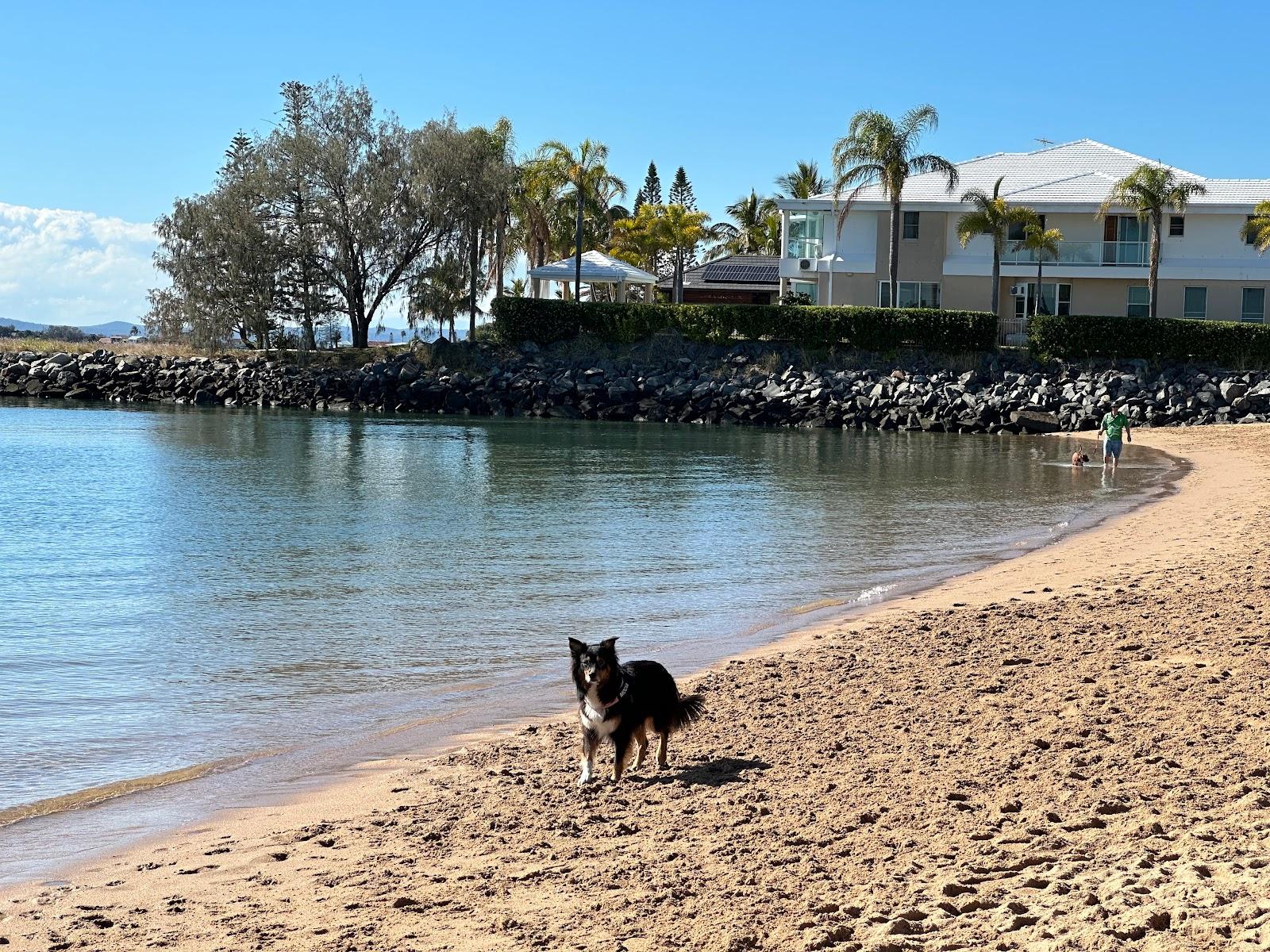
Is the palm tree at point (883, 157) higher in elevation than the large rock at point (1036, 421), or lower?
higher

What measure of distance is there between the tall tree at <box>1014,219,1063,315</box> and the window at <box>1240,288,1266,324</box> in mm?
8108

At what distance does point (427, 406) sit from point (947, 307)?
24798 mm

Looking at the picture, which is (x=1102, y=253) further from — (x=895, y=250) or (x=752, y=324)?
(x=752, y=324)

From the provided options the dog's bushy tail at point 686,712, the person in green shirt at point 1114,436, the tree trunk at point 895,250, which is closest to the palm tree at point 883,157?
the tree trunk at point 895,250

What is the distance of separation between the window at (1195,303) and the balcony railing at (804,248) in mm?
Answer: 16535

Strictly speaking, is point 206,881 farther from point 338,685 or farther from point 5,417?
point 5,417

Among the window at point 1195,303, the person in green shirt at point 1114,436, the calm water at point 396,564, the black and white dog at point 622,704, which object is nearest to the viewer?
the black and white dog at point 622,704

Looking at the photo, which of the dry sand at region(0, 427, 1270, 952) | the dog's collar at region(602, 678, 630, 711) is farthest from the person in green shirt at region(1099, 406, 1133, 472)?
the dog's collar at region(602, 678, 630, 711)

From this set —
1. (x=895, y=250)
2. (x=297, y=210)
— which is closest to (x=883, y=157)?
(x=895, y=250)

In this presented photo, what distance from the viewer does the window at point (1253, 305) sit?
58.5m

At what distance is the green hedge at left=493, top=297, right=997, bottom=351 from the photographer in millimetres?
57250

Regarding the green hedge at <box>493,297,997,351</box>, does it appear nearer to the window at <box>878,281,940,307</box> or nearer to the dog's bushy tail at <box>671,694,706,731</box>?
the window at <box>878,281,940,307</box>

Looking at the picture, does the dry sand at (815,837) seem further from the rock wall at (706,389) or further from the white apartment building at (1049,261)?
the white apartment building at (1049,261)

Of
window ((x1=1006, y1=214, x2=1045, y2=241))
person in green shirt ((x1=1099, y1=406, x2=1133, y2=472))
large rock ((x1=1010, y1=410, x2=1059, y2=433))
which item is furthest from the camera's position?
window ((x1=1006, y1=214, x2=1045, y2=241))
